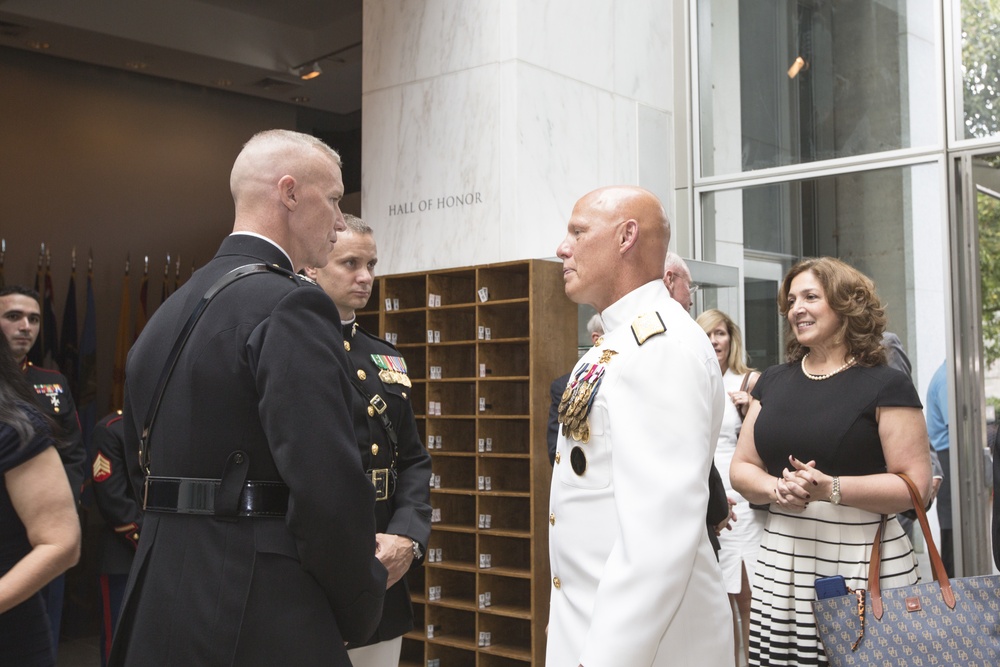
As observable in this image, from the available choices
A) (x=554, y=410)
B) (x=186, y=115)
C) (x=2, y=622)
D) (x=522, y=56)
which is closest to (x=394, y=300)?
(x=522, y=56)

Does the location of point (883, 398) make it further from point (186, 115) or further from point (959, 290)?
point (186, 115)

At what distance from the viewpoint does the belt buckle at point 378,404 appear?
274 cm

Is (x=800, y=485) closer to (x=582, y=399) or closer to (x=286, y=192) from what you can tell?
(x=582, y=399)

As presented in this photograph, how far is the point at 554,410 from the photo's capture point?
12.7 feet

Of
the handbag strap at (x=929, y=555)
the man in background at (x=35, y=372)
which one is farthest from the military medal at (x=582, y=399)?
the man in background at (x=35, y=372)

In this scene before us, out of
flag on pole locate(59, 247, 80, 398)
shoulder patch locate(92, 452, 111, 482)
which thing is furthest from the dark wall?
shoulder patch locate(92, 452, 111, 482)

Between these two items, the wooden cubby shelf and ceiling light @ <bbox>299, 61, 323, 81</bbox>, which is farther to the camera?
ceiling light @ <bbox>299, 61, 323, 81</bbox>

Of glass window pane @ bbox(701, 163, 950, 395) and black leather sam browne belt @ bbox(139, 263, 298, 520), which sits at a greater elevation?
glass window pane @ bbox(701, 163, 950, 395)

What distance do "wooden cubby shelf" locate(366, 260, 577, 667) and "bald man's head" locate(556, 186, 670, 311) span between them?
3.12 m

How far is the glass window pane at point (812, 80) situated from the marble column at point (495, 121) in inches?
21.8

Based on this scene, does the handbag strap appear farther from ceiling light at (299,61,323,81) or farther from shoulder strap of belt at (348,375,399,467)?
ceiling light at (299,61,323,81)

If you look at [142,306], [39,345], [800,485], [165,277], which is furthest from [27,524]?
[165,277]

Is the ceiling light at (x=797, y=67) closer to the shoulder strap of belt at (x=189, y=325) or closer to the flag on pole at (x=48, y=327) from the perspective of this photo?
the shoulder strap of belt at (x=189, y=325)

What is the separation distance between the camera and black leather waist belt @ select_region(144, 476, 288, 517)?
63.6 inches
